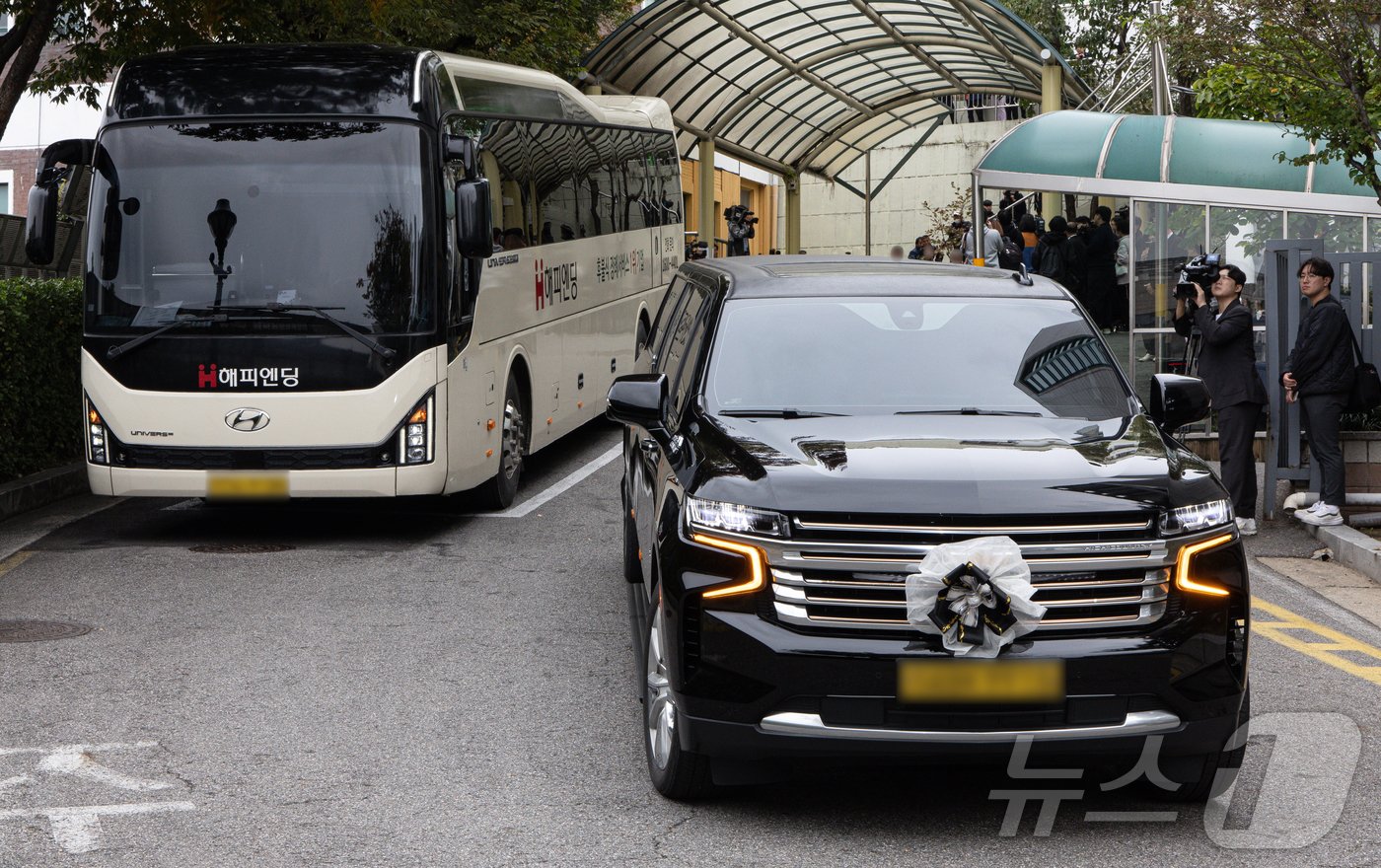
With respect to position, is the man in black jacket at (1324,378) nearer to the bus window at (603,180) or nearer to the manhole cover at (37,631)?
the bus window at (603,180)

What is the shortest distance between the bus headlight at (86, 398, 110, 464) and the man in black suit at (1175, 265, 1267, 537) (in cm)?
723

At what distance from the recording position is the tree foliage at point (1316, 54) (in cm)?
1154

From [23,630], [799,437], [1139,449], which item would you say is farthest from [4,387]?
[1139,449]

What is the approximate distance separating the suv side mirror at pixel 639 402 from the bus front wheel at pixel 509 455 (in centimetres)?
532

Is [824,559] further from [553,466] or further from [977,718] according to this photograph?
[553,466]

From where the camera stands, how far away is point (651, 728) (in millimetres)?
5484

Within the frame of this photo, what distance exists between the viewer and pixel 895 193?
5147 centimetres

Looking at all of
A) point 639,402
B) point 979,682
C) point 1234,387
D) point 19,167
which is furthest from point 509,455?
point 19,167

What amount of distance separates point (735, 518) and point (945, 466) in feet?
2.24

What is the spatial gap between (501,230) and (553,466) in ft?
10.2

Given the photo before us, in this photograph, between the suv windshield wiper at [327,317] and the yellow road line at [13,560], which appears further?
the suv windshield wiper at [327,317]

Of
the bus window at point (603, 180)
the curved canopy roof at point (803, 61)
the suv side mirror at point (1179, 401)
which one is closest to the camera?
the suv side mirror at point (1179, 401)

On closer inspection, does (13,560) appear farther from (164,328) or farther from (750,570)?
(750,570)

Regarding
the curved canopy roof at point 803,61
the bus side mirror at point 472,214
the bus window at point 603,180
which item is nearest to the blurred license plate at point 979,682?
the bus side mirror at point 472,214
